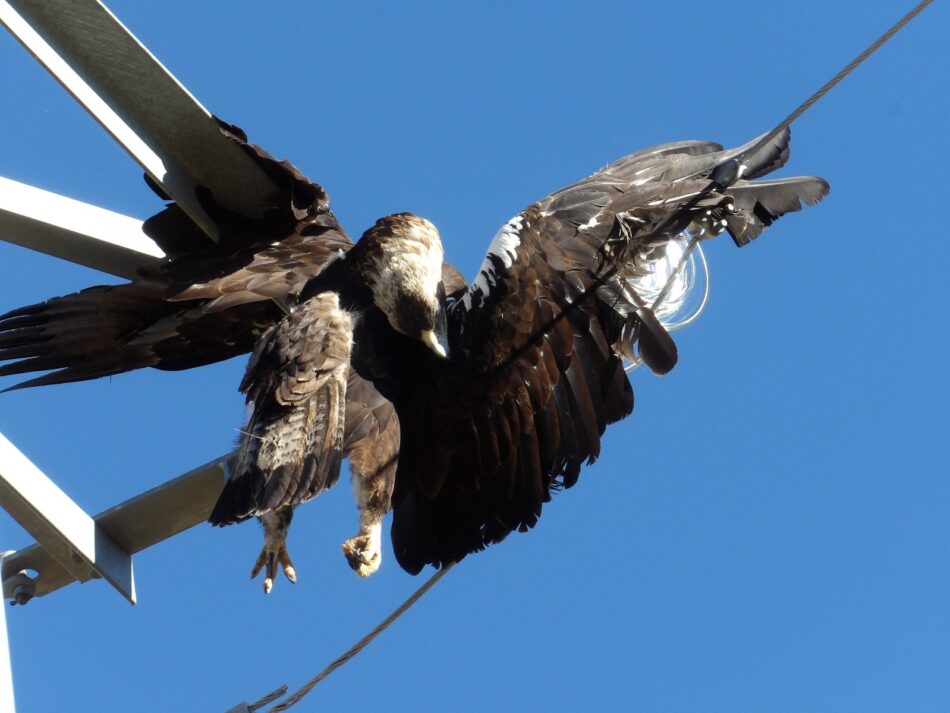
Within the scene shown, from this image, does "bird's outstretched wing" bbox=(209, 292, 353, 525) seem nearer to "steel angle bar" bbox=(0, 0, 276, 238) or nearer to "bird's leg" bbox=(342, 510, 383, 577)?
"bird's leg" bbox=(342, 510, 383, 577)

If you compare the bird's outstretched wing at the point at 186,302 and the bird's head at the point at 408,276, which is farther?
the bird's outstretched wing at the point at 186,302

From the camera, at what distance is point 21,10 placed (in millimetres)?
3994

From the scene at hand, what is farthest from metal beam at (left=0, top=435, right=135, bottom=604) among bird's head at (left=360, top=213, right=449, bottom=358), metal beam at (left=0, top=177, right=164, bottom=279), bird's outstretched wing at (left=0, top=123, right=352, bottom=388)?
bird's head at (left=360, top=213, right=449, bottom=358)

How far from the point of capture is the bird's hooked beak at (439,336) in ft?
15.2

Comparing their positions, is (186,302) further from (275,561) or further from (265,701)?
(265,701)

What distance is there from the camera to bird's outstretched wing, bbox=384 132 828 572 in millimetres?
4465

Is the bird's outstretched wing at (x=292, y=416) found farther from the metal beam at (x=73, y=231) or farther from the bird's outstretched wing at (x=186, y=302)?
the metal beam at (x=73, y=231)

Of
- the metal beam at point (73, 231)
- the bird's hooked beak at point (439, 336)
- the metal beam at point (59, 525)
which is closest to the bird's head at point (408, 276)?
the bird's hooked beak at point (439, 336)

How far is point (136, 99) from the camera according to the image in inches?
169

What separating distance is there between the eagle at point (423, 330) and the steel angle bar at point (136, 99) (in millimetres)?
94

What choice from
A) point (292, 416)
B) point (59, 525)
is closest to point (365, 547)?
point (292, 416)

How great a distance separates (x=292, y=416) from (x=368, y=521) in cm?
53

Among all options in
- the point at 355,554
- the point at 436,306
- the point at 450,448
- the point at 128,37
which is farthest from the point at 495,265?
the point at 128,37

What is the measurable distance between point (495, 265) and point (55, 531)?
1600mm
